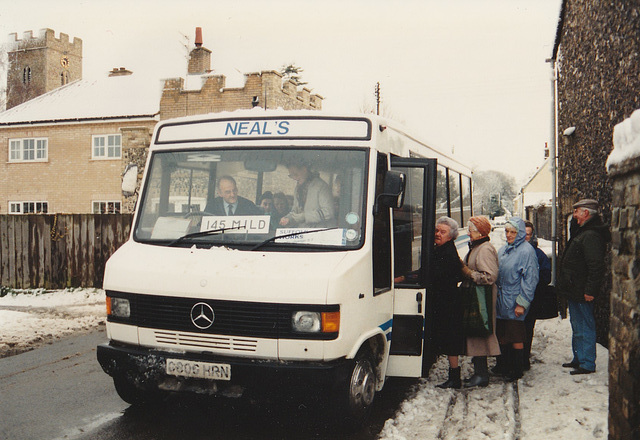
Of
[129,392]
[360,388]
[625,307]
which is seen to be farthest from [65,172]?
[625,307]

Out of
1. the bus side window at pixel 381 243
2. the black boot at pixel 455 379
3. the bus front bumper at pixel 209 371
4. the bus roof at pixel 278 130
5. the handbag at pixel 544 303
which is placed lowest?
the black boot at pixel 455 379

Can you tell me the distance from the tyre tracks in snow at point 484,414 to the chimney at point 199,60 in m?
25.8

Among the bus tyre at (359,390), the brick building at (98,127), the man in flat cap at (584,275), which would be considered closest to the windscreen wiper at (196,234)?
the bus tyre at (359,390)

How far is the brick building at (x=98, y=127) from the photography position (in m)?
26.7

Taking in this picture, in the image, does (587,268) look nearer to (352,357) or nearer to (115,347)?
(352,357)

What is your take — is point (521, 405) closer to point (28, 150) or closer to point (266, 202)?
point (266, 202)

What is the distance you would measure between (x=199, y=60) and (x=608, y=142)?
2422 cm

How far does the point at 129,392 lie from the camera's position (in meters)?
5.49

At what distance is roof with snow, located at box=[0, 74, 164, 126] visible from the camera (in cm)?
2803

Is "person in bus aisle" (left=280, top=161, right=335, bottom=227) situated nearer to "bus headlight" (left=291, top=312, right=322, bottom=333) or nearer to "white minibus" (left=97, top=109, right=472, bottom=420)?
"white minibus" (left=97, top=109, right=472, bottom=420)

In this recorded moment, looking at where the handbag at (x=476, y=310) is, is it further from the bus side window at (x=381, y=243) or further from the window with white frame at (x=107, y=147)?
the window with white frame at (x=107, y=147)

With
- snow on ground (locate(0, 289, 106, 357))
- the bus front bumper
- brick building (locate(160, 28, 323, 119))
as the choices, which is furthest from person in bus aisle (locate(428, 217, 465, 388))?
brick building (locate(160, 28, 323, 119))

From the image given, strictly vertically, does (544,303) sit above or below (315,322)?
below


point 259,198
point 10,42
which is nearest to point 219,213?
point 259,198
